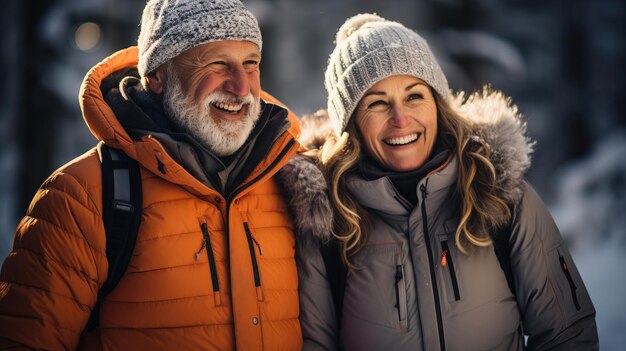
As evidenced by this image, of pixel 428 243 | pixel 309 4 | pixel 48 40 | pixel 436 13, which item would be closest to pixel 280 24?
pixel 309 4

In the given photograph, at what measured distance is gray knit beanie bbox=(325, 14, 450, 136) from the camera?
280 cm

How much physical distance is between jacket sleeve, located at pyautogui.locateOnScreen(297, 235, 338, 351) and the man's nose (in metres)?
0.83

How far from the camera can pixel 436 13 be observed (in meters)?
6.85

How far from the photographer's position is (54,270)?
86.6 inches

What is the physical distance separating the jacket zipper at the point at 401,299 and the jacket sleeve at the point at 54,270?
4.32ft

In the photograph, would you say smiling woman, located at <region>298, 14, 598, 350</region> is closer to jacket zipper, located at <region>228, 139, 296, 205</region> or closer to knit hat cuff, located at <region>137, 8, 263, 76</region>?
jacket zipper, located at <region>228, 139, 296, 205</region>

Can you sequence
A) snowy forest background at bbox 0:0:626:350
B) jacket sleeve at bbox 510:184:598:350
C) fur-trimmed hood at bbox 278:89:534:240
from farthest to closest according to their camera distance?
snowy forest background at bbox 0:0:626:350
fur-trimmed hood at bbox 278:89:534:240
jacket sleeve at bbox 510:184:598:350

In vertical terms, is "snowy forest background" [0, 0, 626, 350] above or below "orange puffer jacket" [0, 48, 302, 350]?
above

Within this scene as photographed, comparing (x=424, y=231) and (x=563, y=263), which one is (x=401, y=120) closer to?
(x=424, y=231)

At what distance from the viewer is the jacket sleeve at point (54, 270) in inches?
83.9

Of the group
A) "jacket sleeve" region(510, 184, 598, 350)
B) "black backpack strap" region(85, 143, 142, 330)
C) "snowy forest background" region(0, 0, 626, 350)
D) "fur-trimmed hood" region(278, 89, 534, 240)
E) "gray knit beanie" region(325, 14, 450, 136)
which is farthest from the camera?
"snowy forest background" region(0, 0, 626, 350)

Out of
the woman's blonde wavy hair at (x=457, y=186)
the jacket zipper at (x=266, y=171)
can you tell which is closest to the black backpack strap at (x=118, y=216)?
the jacket zipper at (x=266, y=171)

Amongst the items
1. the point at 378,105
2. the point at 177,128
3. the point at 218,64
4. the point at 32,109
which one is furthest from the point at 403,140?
the point at 32,109

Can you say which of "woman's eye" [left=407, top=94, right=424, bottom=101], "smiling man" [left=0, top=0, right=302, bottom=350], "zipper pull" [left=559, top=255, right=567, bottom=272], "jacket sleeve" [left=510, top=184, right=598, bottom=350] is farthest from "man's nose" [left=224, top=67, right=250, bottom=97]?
"zipper pull" [left=559, top=255, right=567, bottom=272]
